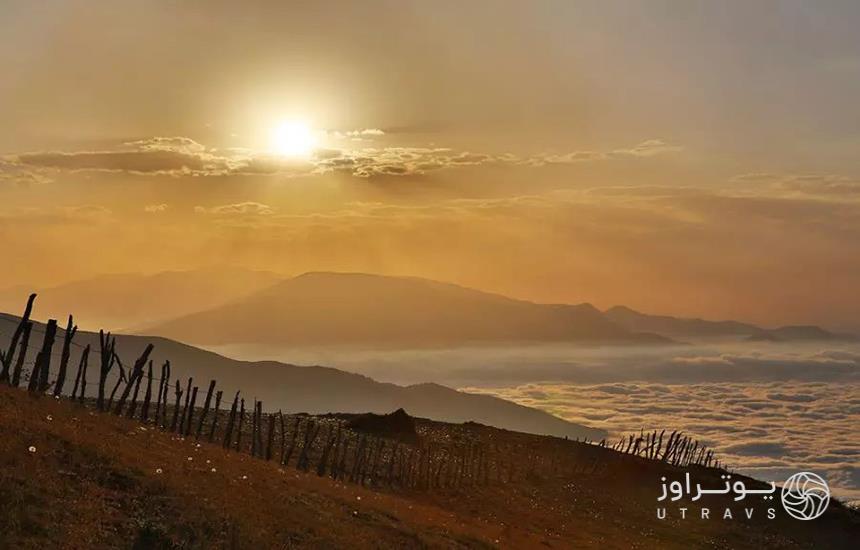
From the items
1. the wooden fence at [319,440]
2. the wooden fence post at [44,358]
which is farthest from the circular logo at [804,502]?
the wooden fence post at [44,358]

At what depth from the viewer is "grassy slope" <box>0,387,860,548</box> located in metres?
20.0

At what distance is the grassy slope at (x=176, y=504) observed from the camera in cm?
2000

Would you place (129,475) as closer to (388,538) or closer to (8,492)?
(8,492)

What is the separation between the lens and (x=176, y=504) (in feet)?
75.9

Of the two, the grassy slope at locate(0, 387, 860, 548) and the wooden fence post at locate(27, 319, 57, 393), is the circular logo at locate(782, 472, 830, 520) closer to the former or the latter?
the grassy slope at locate(0, 387, 860, 548)

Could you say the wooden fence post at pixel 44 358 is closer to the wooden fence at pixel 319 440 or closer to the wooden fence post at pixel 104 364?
the wooden fence at pixel 319 440

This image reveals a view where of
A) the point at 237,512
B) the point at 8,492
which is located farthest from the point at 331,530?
the point at 8,492

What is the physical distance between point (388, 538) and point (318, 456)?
84.9 ft

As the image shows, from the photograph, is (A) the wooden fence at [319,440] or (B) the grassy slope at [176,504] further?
(A) the wooden fence at [319,440]

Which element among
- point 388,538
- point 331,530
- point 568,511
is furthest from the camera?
point 568,511

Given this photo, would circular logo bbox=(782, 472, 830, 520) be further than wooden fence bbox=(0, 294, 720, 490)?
Yes

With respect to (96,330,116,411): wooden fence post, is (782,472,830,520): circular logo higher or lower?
lower

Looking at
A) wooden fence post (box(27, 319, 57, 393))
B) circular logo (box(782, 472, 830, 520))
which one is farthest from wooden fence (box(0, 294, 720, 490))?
circular logo (box(782, 472, 830, 520))

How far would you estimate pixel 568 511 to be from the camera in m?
55.4
